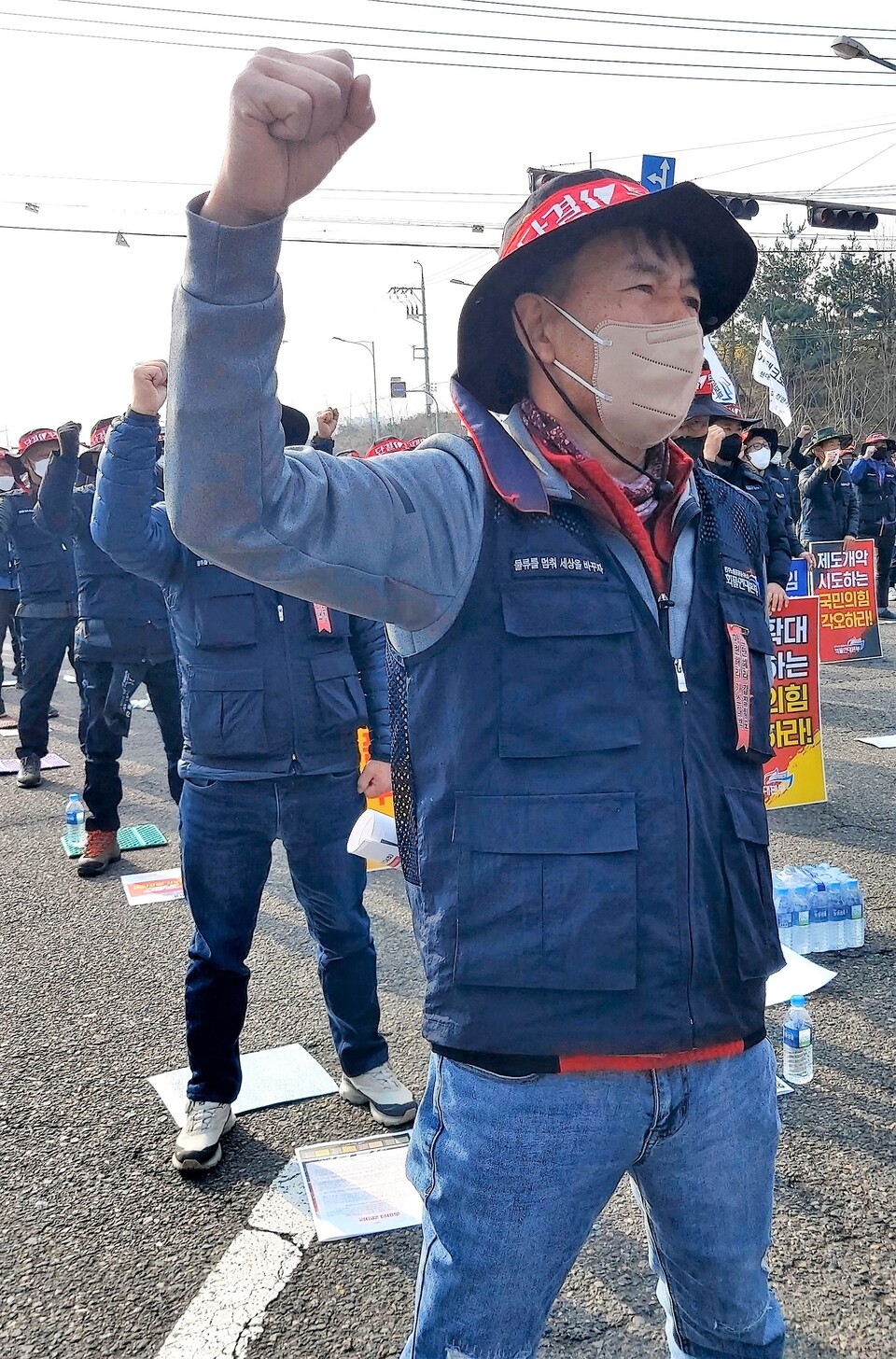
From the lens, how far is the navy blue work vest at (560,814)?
4.62 feet

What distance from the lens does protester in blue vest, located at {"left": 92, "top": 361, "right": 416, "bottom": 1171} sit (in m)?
3.10

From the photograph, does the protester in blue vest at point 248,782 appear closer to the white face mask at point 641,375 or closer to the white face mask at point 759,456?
the white face mask at point 641,375

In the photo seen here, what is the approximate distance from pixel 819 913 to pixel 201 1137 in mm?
2616

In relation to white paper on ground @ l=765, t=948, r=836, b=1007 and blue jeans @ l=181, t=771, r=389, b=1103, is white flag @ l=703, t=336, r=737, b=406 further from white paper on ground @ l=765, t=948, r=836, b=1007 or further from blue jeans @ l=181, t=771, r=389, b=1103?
blue jeans @ l=181, t=771, r=389, b=1103

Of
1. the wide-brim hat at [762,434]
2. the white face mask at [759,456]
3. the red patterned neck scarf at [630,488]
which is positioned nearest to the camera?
the red patterned neck scarf at [630,488]

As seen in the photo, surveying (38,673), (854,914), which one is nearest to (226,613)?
(854,914)

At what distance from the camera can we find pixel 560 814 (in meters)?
1.41

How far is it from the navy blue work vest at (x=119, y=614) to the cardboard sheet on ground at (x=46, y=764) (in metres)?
2.67

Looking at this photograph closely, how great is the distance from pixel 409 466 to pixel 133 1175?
8.31 feet

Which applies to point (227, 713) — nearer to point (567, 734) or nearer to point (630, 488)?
point (630, 488)

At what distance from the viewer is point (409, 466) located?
4.63 feet

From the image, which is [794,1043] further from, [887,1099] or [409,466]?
[409,466]

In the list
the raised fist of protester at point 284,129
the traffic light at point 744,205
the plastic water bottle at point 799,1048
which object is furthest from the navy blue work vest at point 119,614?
the traffic light at point 744,205

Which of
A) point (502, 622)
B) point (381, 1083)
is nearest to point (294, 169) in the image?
point (502, 622)
